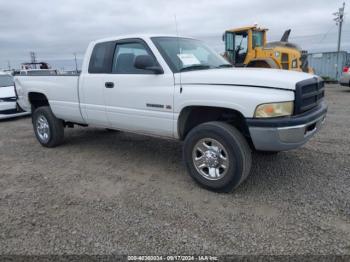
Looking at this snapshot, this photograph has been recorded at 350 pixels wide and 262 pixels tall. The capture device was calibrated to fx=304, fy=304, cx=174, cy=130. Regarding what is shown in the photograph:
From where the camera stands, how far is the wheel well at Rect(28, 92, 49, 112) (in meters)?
6.10

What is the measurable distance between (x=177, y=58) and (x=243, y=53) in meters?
9.69

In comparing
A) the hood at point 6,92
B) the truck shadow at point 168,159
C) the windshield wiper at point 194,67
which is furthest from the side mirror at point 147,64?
the hood at point 6,92

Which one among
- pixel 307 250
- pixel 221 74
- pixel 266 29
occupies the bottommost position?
pixel 307 250

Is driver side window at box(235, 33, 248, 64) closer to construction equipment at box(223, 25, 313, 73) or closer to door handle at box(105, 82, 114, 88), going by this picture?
construction equipment at box(223, 25, 313, 73)

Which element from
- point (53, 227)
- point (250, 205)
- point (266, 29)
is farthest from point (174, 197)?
point (266, 29)

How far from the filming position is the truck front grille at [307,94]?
10.4 ft

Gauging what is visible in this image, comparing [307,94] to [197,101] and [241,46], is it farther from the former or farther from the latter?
[241,46]

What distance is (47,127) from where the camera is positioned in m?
5.88

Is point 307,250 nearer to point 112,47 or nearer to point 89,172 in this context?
point 89,172

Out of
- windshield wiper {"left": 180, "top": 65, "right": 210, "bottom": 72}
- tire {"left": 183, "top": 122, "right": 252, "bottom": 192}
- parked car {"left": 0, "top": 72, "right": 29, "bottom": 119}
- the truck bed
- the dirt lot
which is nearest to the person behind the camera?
the dirt lot

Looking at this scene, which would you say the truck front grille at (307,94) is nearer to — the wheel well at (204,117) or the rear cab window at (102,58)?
the wheel well at (204,117)

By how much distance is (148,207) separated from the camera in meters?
3.39

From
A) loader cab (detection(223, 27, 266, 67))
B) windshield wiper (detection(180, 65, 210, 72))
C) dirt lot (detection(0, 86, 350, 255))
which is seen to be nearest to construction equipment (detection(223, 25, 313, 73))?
loader cab (detection(223, 27, 266, 67))

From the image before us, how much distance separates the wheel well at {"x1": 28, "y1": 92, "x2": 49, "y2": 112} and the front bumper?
14.7 ft
